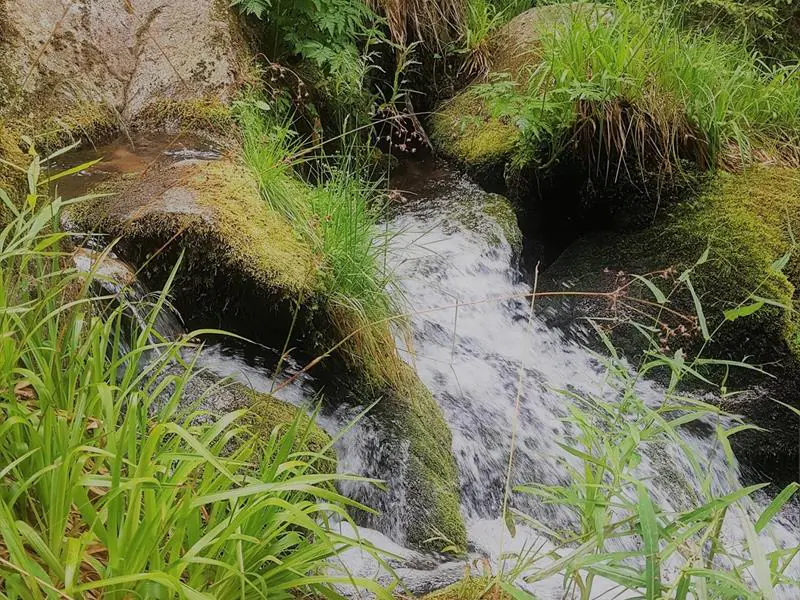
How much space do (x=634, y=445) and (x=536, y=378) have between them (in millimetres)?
2017

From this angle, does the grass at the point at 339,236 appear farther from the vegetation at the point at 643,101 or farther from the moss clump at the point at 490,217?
the vegetation at the point at 643,101

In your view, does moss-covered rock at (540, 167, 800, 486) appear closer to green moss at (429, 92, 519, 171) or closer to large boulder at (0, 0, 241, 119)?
green moss at (429, 92, 519, 171)

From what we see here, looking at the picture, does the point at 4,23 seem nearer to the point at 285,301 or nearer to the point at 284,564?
the point at 285,301

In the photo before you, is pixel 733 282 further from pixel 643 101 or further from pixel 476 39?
pixel 476 39

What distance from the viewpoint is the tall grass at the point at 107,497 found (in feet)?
3.57

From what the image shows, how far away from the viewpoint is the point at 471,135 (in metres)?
4.66

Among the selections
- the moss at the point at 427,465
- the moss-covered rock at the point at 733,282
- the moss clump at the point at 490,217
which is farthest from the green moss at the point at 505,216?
the moss at the point at 427,465

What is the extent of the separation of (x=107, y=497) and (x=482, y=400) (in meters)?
2.00

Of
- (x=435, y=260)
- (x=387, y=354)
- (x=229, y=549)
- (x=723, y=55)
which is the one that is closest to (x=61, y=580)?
(x=229, y=549)

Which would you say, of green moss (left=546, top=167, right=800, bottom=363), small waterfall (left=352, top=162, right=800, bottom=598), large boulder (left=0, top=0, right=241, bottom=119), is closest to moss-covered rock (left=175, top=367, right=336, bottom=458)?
small waterfall (left=352, top=162, right=800, bottom=598)

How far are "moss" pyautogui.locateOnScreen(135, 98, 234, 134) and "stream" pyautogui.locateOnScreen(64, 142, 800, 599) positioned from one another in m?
1.14

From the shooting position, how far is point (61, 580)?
1100 millimetres

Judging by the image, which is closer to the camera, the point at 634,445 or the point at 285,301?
the point at 634,445

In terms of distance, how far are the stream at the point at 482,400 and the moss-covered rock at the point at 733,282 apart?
0.29 meters
